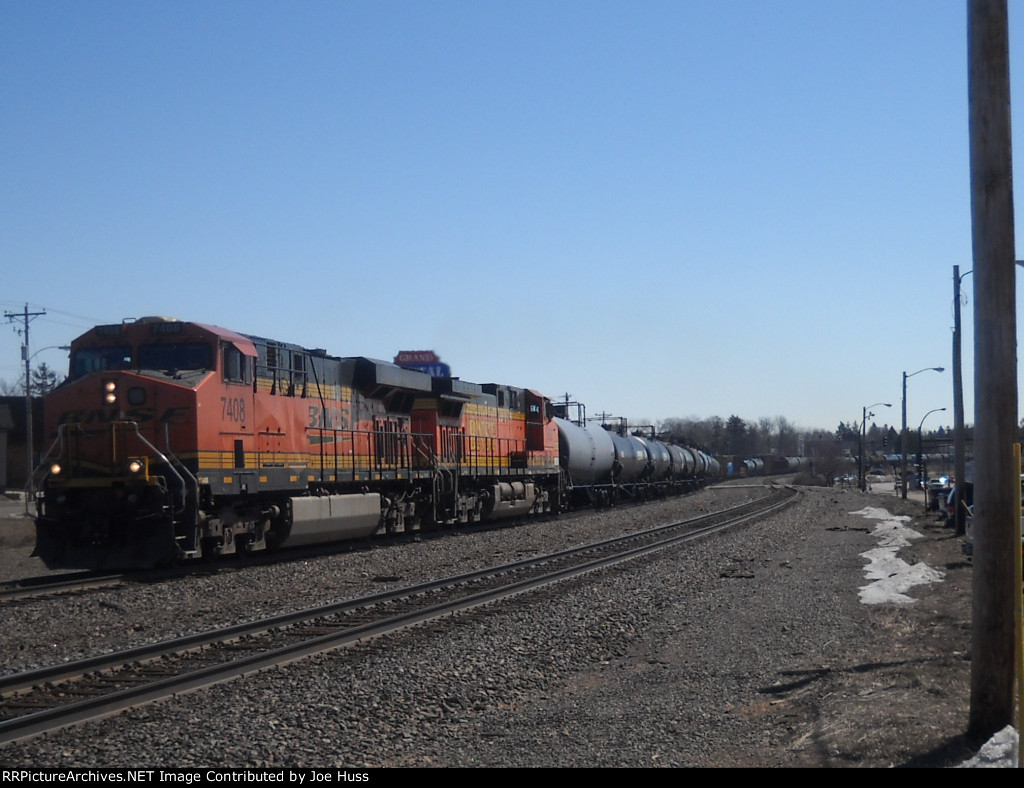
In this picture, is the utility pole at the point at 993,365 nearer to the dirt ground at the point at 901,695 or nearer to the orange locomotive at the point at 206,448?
the dirt ground at the point at 901,695

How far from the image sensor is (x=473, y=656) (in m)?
9.94

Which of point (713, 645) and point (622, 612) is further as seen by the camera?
point (622, 612)

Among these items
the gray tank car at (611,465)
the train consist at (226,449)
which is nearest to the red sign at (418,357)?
the gray tank car at (611,465)

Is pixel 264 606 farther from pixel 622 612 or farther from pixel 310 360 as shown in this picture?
pixel 310 360

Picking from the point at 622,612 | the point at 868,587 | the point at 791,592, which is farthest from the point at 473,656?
the point at 868,587

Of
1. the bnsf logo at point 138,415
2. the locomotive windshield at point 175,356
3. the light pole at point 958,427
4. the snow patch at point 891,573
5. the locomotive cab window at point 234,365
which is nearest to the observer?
the snow patch at point 891,573

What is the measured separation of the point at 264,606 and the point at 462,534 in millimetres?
12449

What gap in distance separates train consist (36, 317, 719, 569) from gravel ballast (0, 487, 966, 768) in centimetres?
135

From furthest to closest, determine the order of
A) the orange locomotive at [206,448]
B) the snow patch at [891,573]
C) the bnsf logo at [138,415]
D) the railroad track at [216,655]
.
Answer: the bnsf logo at [138,415], the orange locomotive at [206,448], the snow patch at [891,573], the railroad track at [216,655]

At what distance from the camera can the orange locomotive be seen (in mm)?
15578

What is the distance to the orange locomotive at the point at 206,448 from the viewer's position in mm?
15578

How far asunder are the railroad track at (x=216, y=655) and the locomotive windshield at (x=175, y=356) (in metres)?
5.37

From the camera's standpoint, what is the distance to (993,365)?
6.55 m
